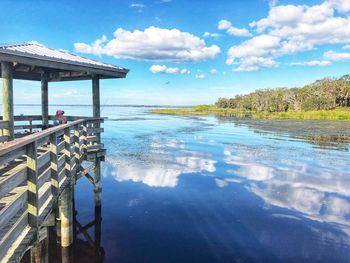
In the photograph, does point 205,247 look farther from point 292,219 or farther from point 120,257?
point 292,219

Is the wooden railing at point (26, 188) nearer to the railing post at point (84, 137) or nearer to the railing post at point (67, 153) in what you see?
the railing post at point (67, 153)

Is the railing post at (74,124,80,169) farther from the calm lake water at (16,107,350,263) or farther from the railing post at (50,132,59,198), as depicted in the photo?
the railing post at (50,132,59,198)

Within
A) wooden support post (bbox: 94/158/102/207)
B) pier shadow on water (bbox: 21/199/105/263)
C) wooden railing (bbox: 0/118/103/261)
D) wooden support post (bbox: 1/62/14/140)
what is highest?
wooden support post (bbox: 1/62/14/140)

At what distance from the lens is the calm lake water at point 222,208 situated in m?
9.77

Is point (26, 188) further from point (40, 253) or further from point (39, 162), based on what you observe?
point (40, 253)

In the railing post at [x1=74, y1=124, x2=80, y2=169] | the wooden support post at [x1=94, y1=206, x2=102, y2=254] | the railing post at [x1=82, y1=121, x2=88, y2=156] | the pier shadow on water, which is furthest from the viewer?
the railing post at [x1=82, y1=121, x2=88, y2=156]

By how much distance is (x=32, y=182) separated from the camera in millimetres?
4906

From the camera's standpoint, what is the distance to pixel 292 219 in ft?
39.5

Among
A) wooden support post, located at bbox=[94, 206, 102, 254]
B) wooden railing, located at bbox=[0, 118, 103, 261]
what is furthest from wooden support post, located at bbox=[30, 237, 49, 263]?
wooden support post, located at bbox=[94, 206, 102, 254]

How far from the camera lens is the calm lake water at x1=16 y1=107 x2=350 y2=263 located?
385 inches

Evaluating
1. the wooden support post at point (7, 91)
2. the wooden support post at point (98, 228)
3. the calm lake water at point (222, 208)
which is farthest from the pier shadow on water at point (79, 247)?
the wooden support post at point (7, 91)

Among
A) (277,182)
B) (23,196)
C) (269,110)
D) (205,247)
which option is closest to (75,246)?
(205,247)

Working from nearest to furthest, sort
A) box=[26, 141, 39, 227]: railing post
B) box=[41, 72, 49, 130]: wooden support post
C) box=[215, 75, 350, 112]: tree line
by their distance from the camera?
box=[26, 141, 39, 227]: railing post → box=[41, 72, 49, 130]: wooden support post → box=[215, 75, 350, 112]: tree line

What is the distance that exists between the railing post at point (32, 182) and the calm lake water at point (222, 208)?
16.3ft
